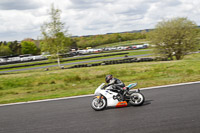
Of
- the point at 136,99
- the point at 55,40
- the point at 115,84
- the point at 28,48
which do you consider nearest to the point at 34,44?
the point at 28,48

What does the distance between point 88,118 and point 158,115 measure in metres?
2.54

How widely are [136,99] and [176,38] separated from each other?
24794mm

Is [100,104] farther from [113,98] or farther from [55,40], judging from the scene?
[55,40]

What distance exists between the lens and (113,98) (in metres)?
8.81

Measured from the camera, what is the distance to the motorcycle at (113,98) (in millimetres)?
8695

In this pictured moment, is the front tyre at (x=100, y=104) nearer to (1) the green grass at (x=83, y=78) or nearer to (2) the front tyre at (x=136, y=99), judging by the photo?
(2) the front tyre at (x=136, y=99)

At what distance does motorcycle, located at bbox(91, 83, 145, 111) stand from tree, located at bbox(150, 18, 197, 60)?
24.0m

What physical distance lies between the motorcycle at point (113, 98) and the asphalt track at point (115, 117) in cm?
25

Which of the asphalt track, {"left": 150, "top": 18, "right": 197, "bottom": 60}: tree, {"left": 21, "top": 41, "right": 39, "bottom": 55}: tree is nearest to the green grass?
the asphalt track

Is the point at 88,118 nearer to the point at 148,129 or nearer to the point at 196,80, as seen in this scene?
the point at 148,129

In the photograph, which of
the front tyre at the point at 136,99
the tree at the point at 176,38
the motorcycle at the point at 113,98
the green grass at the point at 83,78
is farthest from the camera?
the tree at the point at 176,38

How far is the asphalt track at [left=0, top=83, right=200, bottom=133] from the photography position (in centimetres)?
641

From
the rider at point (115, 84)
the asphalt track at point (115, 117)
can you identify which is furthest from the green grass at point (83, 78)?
the rider at point (115, 84)

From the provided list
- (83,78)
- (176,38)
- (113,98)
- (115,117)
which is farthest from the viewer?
(176,38)
